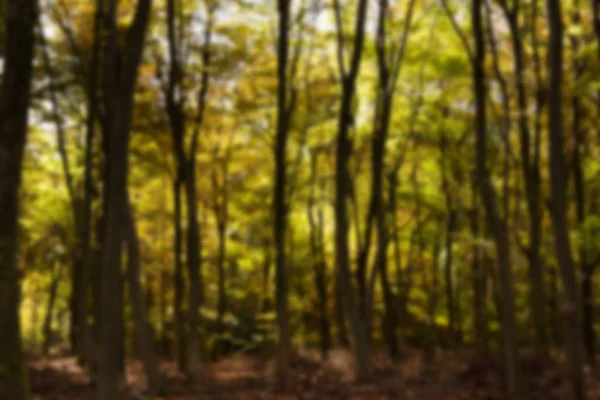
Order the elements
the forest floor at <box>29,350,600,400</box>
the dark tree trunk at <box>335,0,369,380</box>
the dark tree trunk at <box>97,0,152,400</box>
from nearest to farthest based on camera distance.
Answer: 1. the dark tree trunk at <box>97,0,152,400</box>
2. the forest floor at <box>29,350,600,400</box>
3. the dark tree trunk at <box>335,0,369,380</box>

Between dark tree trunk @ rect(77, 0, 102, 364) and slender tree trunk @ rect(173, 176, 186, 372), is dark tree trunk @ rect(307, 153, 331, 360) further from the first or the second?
dark tree trunk @ rect(77, 0, 102, 364)

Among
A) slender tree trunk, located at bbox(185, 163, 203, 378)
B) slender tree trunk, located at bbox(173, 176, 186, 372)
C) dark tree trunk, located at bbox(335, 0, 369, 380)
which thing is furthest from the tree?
slender tree trunk, located at bbox(173, 176, 186, 372)

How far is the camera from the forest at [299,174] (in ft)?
25.5

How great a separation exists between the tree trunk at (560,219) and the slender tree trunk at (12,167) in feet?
18.2

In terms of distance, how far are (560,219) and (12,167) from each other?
582cm

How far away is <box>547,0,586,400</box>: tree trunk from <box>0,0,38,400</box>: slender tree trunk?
555cm

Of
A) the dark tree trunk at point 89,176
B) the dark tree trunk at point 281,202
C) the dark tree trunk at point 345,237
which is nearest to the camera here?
the dark tree trunk at point 89,176

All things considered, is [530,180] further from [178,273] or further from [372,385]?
[178,273]

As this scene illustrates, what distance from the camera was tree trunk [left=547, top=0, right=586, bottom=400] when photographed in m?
7.71

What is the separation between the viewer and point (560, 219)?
788 centimetres

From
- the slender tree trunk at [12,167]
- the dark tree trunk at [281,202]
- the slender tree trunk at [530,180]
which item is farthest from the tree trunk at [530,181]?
the slender tree trunk at [12,167]

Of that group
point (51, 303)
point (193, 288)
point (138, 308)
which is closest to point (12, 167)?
point (138, 308)

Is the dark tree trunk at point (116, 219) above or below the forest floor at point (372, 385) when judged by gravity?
above

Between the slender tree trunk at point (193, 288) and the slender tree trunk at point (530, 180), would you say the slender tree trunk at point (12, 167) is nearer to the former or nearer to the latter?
the slender tree trunk at point (530, 180)
